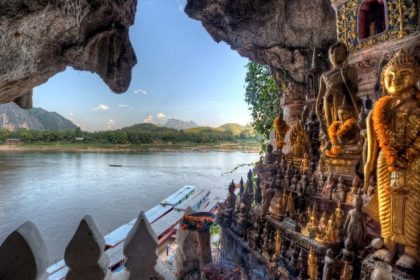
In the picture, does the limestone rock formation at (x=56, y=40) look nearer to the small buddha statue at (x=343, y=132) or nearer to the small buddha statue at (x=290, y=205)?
the small buddha statue at (x=290, y=205)

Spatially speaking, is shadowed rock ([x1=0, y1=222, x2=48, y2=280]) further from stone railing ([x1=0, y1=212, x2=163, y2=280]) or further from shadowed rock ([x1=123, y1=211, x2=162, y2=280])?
shadowed rock ([x1=123, y1=211, x2=162, y2=280])

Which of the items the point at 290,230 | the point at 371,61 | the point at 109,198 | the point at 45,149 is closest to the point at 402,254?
the point at 290,230

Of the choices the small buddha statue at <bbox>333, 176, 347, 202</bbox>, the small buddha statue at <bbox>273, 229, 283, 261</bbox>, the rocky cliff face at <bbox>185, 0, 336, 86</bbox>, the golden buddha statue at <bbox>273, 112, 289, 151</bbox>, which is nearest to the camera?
the small buddha statue at <bbox>273, 229, 283, 261</bbox>

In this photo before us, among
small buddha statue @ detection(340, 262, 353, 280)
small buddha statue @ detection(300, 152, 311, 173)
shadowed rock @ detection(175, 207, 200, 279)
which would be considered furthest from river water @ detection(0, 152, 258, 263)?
small buddha statue @ detection(340, 262, 353, 280)

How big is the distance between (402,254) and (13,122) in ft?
299

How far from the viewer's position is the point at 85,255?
3.98 feet

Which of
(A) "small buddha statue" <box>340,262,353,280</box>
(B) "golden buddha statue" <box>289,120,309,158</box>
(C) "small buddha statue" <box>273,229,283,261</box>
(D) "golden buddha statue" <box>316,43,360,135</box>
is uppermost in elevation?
(D) "golden buddha statue" <box>316,43,360,135</box>

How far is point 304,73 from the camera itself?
1174 centimetres

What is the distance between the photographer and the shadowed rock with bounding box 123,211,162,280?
1306mm

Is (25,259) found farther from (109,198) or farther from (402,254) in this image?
(109,198)

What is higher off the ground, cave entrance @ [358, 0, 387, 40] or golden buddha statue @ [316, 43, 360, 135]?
cave entrance @ [358, 0, 387, 40]

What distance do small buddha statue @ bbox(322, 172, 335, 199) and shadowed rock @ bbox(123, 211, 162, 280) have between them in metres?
4.06

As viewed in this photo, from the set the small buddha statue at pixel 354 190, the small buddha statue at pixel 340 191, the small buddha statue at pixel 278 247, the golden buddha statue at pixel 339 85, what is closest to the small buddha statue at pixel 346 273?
the small buddha statue at pixel 278 247

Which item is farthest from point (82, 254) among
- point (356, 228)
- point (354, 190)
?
point (354, 190)
